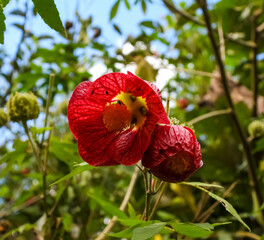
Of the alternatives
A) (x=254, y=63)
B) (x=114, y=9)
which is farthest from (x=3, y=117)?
(x=254, y=63)

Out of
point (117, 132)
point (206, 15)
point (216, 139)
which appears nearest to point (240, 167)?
point (216, 139)

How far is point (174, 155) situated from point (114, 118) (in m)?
0.14

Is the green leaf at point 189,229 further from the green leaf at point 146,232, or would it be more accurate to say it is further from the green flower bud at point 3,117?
the green flower bud at point 3,117

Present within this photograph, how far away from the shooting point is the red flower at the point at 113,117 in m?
0.51

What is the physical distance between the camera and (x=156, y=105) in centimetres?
50

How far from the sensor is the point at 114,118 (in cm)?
56

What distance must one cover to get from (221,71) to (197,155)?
0.84 metres

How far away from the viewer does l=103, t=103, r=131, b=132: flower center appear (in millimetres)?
554

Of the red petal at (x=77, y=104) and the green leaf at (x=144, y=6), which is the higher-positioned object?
the green leaf at (x=144, y=6)

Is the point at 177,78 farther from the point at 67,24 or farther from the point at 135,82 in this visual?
the point at 135,82

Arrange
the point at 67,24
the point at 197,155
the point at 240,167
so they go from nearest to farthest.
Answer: the point at 197,155 < the point at 240,167 < the point at 67,24

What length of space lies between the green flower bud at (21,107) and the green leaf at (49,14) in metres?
0.38

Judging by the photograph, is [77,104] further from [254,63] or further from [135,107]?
[254,63]

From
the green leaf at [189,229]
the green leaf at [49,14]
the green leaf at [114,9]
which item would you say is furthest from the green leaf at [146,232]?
the green leaf at [114,9]
